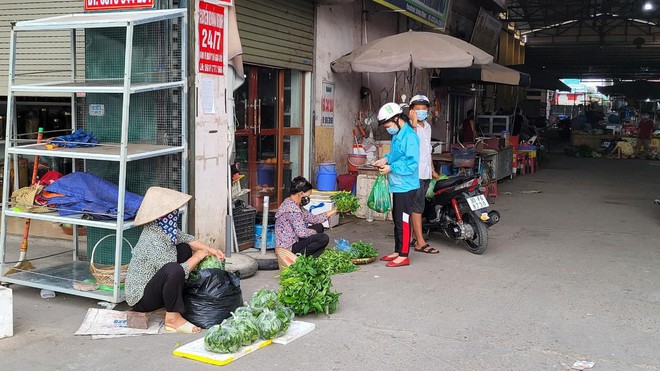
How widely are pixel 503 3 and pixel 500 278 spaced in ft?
53.4

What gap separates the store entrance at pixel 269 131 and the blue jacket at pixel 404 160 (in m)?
2.37

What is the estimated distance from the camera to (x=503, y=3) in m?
21.4

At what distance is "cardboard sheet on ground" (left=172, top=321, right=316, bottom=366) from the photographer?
463 centimetres

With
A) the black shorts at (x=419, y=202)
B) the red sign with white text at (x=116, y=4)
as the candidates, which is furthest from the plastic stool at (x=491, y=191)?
the red sign with white text at (x=116, y=4)

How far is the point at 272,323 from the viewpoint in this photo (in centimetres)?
494

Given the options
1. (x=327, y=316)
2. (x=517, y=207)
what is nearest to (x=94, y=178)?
(x=327, y=316)

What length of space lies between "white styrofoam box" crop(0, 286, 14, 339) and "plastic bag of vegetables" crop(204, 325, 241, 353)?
157cm

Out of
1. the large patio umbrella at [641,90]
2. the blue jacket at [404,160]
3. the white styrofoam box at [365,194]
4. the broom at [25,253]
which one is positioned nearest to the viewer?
the broom at [25,253]

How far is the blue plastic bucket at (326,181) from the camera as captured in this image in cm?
1019

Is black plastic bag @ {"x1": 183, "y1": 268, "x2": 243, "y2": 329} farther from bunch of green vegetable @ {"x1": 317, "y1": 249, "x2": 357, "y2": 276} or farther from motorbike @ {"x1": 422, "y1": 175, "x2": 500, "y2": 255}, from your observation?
motorbike @ {"x1": 422, "y1": 175, "x2": 500, "y2": 255}

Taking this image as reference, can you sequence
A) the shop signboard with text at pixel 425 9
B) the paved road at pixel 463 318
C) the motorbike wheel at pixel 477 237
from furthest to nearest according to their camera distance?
the shop signboard with text at pixel 425 9 → the motorbike wheel at pixel 477 237 → the paved road at pixel 463 318

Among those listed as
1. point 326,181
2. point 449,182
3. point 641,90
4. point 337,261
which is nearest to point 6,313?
point 337,261

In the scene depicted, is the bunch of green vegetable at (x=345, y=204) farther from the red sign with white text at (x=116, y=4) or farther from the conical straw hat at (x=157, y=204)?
the red sign with white text at (x=116, y=4)

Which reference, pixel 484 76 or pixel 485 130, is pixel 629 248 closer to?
pixel 484 76
